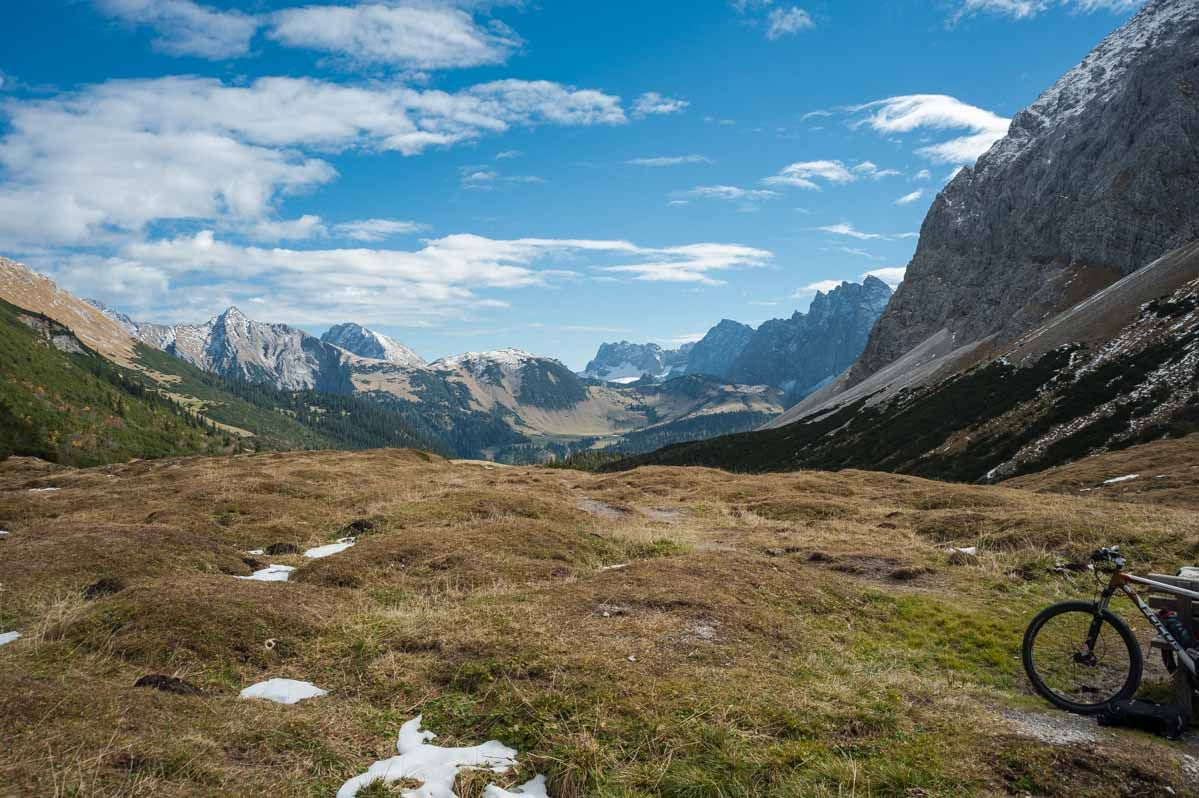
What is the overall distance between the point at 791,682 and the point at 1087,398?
11658cm

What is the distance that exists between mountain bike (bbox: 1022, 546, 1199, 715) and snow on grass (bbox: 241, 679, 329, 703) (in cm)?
1281

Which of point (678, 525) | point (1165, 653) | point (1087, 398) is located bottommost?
point (678, 525)

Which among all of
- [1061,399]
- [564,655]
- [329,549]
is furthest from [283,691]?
[1061,399]

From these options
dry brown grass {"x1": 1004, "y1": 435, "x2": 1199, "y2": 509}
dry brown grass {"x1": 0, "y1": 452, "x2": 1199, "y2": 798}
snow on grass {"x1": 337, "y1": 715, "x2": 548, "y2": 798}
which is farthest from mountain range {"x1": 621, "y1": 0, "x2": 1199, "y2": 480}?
snow on grass {"x1": 337, "y1": 715, "x2": 548, "y2": 798}

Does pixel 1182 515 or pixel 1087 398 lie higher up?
pixel 1087 398

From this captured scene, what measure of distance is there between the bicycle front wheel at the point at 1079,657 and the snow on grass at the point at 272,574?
63.5 feet

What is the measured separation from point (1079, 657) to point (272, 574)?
68.3 feet

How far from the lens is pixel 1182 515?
929 inches

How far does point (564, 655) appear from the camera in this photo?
1136 centimetres

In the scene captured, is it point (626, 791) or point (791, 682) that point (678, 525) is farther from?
point (626, 791)

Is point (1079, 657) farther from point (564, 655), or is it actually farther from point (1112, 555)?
point (564, 655)

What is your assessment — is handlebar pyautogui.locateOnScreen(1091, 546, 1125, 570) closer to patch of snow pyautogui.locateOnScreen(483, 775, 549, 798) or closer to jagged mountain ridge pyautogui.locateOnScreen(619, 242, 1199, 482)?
patch of snow pyautogui.locateOnScreen(483, 775, 549, 798)

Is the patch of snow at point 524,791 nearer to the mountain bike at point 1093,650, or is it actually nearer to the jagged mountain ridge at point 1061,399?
the mountain bike at point 1093,650

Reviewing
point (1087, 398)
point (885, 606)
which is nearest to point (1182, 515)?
point (885, 606)
